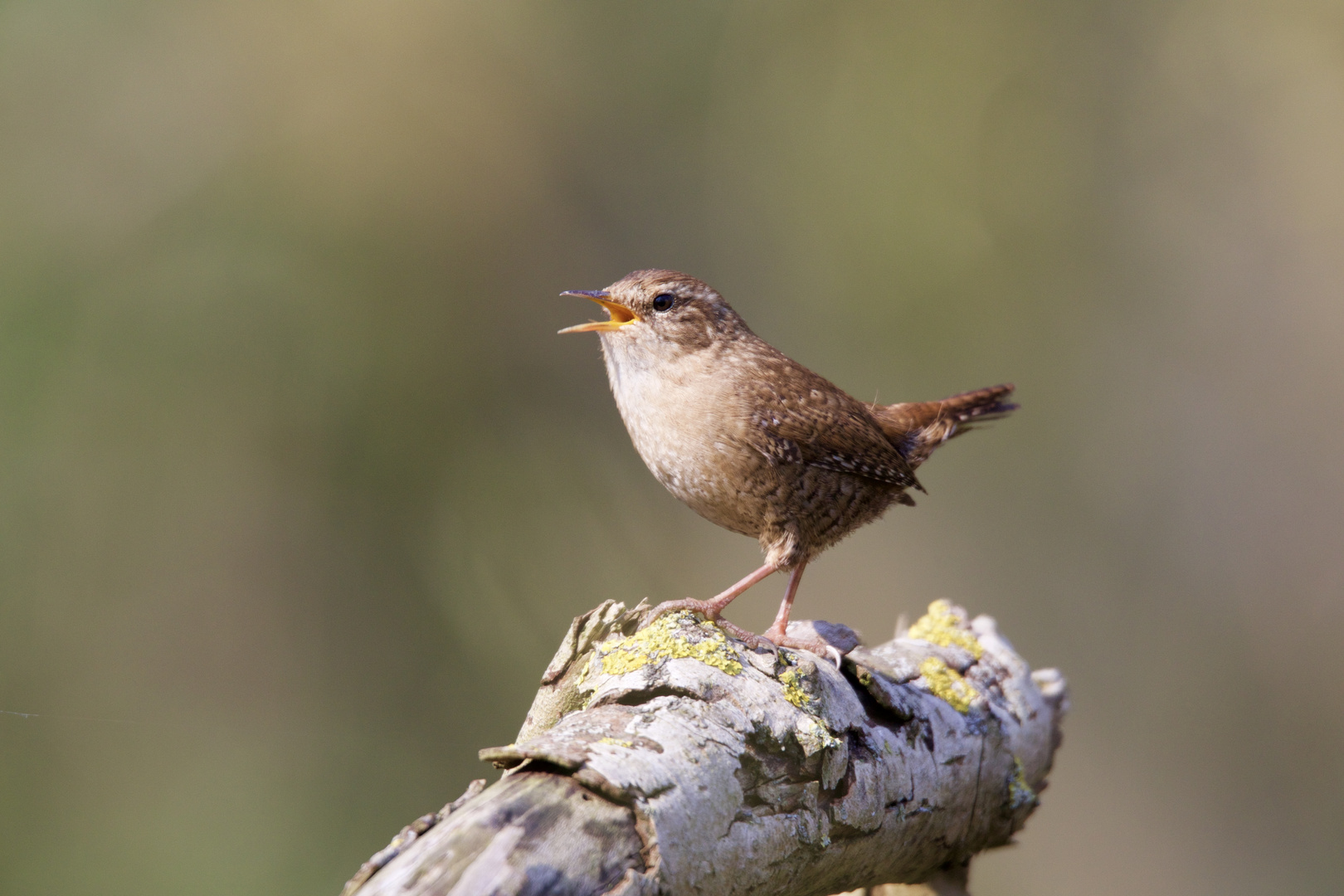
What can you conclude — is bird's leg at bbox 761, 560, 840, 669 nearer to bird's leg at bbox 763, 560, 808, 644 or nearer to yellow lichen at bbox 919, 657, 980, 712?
bird's leg at bbox 763, 560, 808, 644

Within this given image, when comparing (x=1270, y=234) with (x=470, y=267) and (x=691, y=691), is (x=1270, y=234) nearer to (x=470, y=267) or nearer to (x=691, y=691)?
(x=470, y=267)

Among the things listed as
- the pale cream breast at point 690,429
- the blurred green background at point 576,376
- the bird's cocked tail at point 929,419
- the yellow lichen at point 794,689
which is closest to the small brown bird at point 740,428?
the pale cream breast at point 690,429

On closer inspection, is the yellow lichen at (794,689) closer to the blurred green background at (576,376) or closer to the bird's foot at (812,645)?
the bird's foot at (812,645)

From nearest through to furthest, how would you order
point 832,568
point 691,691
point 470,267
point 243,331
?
point 691,691
point 243,331
point 470,267
point 832,568

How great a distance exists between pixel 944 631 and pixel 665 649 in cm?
128

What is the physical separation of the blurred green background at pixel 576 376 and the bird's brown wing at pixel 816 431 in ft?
3.66

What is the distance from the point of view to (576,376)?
5.41 meters

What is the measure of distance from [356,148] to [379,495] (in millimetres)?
1741

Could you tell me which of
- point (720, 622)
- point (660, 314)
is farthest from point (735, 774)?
point (660, 314)

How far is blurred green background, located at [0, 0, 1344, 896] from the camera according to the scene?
4.44 meters

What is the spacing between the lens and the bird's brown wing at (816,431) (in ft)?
8.63

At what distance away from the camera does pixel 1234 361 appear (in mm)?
5941

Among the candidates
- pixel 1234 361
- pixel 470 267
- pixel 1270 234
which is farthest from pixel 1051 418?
pixel 470 267

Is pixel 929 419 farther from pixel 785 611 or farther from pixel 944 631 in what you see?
pixel 785 611
